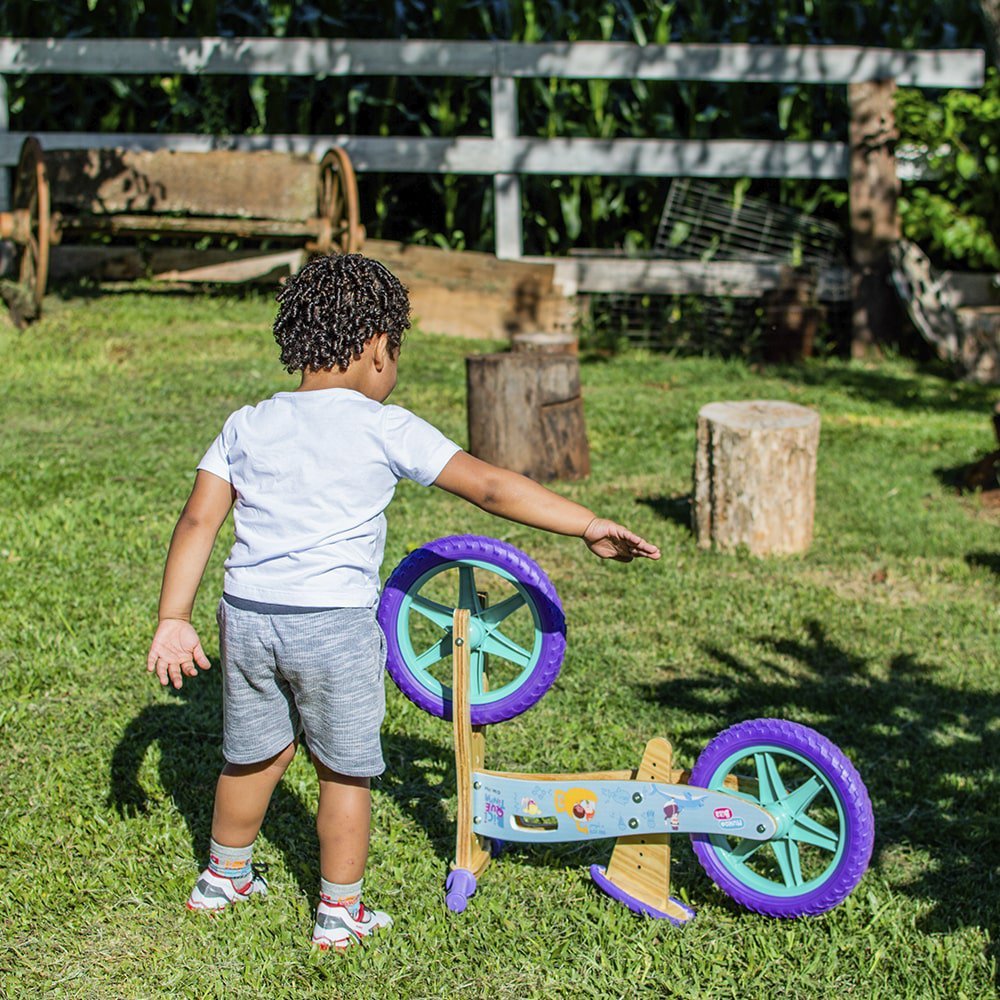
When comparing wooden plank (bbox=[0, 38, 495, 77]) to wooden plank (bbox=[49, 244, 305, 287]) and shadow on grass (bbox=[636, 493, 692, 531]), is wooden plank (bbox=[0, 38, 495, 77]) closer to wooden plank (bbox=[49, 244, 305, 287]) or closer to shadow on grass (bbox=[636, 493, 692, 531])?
wooden plank (bbox=[49, 244, 305, 287])

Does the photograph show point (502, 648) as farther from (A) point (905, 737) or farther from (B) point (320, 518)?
(A) point (905, 737)

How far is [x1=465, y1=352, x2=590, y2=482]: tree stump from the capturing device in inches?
275

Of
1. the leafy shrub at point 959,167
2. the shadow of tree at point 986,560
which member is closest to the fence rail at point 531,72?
the leafy shrub at point 959,167

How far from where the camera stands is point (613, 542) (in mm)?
2920

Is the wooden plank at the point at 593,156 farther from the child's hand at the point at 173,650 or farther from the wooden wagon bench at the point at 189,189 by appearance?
the child's hand at the point at 173,650

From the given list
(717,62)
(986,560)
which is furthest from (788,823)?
(717,62)

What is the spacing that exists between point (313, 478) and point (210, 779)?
1445 mm

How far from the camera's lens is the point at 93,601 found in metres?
Answer: 5.17

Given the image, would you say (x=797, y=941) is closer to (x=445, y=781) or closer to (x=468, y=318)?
(x=445, y=781)

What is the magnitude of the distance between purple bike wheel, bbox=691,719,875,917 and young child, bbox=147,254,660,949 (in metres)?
0.66

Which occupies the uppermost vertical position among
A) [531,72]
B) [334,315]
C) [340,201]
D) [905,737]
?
[531,72]

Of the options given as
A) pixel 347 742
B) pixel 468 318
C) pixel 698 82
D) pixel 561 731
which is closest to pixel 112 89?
pixel 468 318

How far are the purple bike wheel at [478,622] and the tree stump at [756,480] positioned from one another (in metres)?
2.83

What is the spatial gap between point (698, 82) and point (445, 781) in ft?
30.4
